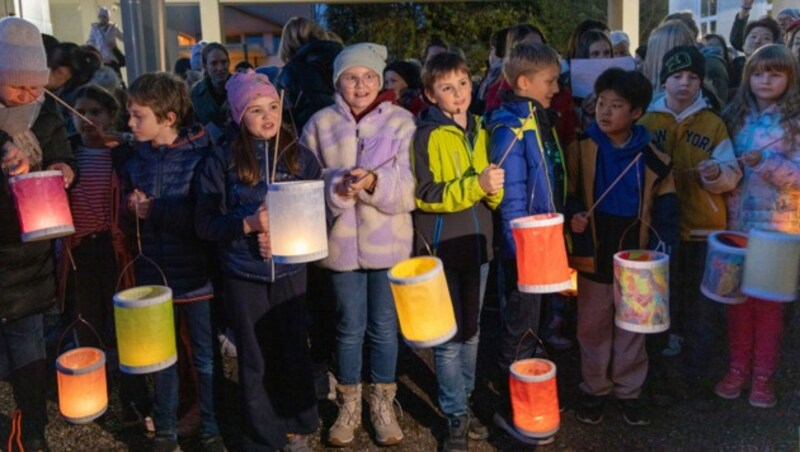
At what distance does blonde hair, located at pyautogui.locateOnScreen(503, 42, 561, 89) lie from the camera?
3893mm

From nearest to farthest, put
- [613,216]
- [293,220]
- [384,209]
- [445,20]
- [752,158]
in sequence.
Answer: [293,220] < [384,209] < [752,158] < [613,216] < [445,20]

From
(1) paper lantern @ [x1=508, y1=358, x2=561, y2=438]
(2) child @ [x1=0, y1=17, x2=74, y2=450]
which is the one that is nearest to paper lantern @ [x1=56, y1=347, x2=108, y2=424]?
(2) child @ [x1=0, y1=17, x2=74, y2=450]

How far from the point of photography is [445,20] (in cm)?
2094

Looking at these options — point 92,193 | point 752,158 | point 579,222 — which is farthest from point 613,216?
point 92,193

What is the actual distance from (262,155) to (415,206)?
770mm

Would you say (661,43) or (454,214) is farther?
(661,43)

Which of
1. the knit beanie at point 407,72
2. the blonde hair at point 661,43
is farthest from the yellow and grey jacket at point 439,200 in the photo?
the knit beanie at point 407,72

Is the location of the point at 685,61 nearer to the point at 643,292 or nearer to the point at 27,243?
the point at 643,292

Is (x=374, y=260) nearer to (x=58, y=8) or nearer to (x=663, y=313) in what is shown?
(x=663, y=313)

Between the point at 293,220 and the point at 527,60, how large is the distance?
5.26 feet

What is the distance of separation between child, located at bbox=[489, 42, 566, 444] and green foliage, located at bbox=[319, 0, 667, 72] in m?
17.0

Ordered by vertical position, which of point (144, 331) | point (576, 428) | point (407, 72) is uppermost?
point (407, 72)

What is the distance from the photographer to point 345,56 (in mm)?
3816

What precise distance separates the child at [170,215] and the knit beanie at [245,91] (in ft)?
1.16
